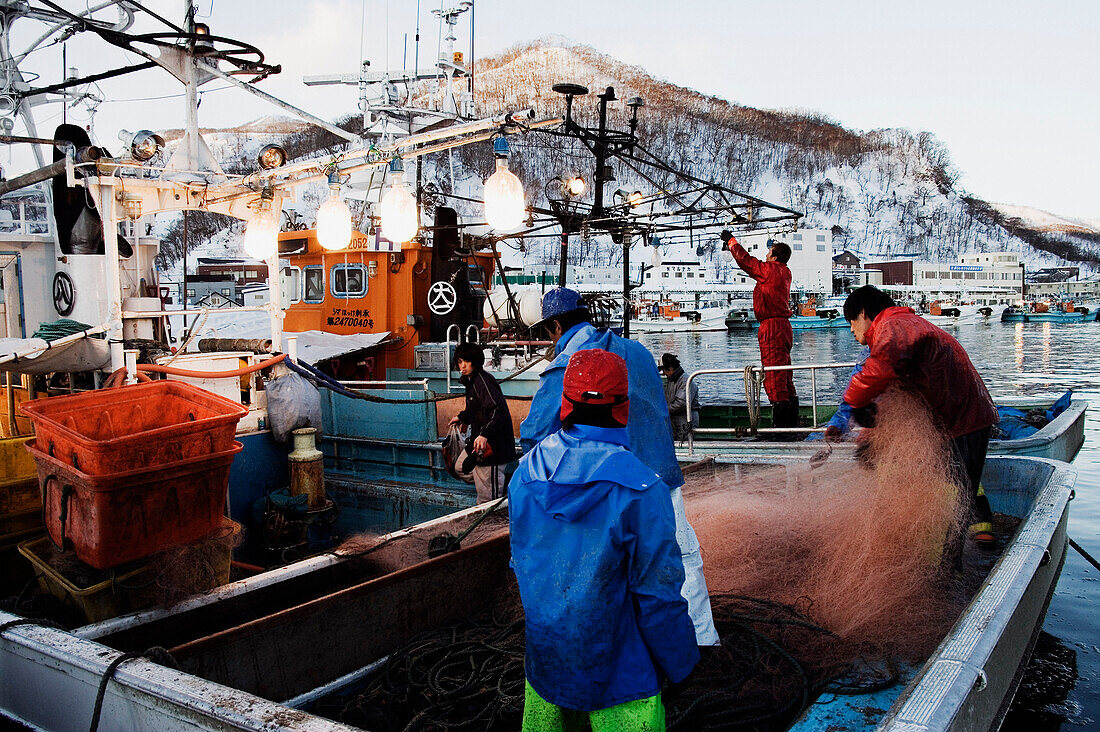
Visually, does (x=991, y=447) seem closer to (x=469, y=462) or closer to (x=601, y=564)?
(x=469, y=462)

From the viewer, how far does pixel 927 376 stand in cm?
402

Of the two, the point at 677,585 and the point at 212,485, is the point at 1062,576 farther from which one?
the point at 212,485

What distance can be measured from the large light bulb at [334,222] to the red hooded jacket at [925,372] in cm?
466

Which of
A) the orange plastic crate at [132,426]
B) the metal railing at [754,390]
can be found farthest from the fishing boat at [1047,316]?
the orange plastic crate at [132,426]

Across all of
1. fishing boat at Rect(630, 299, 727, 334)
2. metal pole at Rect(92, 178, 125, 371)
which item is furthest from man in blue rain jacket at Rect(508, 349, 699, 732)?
fishing boat at Rect(630, 299, 727, 334)

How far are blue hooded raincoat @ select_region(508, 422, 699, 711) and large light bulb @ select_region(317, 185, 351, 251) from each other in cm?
519

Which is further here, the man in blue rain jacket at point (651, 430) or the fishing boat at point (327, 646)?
the man in blue rain jacket at point (651, 430)

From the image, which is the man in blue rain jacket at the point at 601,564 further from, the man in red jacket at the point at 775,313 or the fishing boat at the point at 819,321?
the fishing boat at the point at 819,321

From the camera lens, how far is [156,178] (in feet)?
22.2

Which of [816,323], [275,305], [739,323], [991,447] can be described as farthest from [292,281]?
[816,323]

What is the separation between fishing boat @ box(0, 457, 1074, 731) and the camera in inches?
95.0

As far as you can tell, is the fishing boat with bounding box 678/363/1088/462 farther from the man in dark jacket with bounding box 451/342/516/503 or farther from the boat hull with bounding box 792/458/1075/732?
the man in dark jacket with bounding box 451/342/516/503

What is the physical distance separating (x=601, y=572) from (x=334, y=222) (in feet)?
18.0

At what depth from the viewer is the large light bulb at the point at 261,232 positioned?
288 inches
